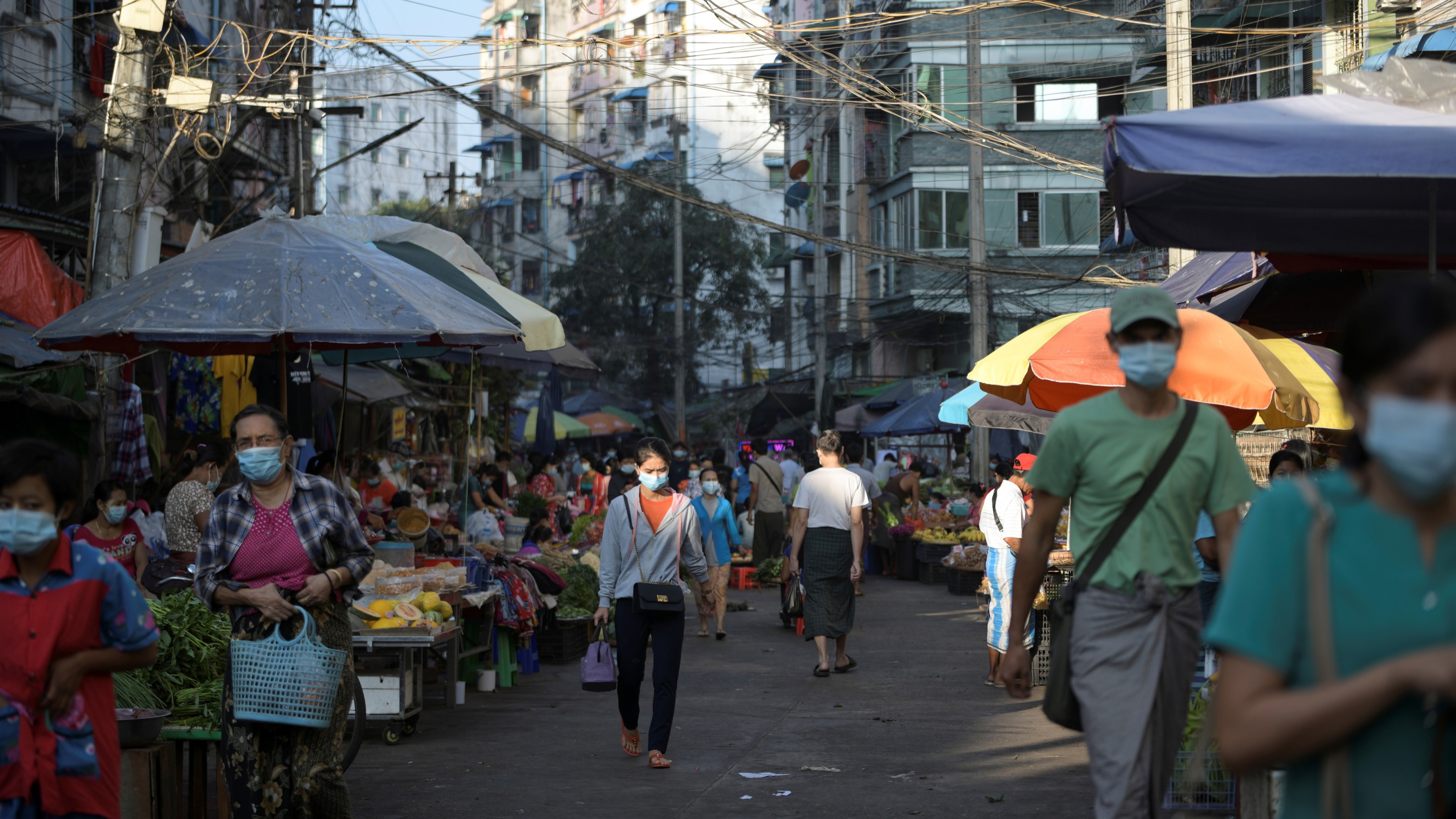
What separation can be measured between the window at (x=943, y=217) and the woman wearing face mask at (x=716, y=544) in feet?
64.9

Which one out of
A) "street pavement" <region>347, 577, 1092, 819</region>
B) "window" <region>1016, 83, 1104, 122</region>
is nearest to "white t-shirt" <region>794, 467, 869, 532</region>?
"street pavement" <region>347, 577, 1092, 819</region>

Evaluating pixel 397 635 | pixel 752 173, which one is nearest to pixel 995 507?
pixel 397 635

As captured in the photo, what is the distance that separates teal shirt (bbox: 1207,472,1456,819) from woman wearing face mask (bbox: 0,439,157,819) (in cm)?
294

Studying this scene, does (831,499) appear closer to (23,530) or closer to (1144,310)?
(1144,310)

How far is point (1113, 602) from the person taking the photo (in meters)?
4.25

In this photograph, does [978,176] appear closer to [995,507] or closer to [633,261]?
[995,507]

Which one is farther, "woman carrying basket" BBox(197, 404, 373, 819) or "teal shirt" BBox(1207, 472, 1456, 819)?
"woman carrying basket" BBox(197, 404, 373, 819)

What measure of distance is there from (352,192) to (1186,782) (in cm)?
8159

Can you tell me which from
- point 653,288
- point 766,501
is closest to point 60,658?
point 766,501

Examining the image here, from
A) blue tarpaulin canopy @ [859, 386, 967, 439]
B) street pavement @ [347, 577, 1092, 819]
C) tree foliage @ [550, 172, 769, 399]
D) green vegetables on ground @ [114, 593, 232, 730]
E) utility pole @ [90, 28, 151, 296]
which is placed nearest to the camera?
green vegetables on ground @ [114, 593, 232, 730]

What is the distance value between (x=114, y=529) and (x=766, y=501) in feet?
34.2

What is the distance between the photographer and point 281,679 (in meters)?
5.33

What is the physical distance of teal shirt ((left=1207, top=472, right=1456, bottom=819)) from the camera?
1.98m

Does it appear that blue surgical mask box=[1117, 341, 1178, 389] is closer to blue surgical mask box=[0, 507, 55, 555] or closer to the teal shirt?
the teal shirt
